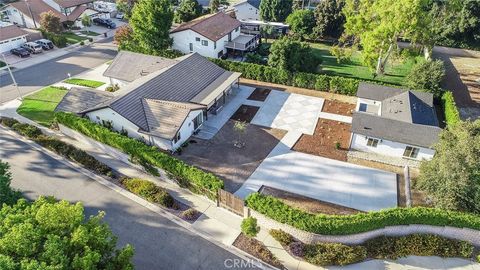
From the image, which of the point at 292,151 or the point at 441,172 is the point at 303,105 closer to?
the point at 292,151

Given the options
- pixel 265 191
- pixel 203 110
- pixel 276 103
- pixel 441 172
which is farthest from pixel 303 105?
pixel 441 172

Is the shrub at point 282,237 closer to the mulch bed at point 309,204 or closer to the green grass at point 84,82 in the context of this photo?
the mulch bed at point 309,204

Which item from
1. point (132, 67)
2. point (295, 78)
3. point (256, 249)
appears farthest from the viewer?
point (295, 78)

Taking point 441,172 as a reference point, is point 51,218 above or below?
above

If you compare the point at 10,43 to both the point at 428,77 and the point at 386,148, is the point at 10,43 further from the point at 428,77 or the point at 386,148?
the point at 428,77

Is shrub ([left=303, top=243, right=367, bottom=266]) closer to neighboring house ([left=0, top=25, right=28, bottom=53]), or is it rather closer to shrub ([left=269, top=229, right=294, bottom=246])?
shrub ([left=269, top=229, right=294, bottom=246])

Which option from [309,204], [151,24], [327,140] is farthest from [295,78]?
[309,204]

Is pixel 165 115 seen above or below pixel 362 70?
above

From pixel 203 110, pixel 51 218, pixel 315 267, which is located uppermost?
pixel 51 218
